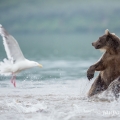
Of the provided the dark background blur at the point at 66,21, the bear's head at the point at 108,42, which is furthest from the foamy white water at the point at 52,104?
the dark background blur at the point at 66,21

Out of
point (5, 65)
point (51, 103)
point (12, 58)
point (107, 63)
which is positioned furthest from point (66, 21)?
point (51, 103)

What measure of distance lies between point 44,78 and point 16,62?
4.76 m

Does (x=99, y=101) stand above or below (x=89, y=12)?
below

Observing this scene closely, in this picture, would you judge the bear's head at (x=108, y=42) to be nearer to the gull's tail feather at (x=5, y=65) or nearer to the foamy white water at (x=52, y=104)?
the foamy white water at (x=52, y=104)

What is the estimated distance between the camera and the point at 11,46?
11078mm

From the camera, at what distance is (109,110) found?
1000 cm

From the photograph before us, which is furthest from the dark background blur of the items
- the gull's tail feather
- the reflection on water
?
the gull's tail feather

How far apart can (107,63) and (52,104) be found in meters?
1.41

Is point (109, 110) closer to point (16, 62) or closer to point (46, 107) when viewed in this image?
point (46, 107)

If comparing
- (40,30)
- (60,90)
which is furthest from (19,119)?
(40,30)

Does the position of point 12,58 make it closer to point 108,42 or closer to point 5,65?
point 5,65

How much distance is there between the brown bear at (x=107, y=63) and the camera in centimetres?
1107

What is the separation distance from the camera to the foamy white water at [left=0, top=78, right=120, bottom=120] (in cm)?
951

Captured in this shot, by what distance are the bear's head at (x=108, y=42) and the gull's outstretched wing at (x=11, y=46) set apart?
159 cm
